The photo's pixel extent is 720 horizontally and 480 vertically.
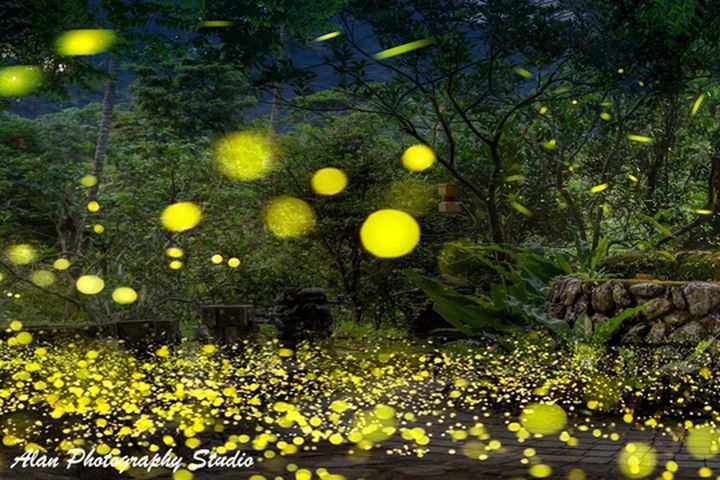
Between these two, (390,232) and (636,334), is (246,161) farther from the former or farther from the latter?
(636,334)

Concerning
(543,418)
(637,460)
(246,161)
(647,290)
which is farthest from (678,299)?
(246,161)

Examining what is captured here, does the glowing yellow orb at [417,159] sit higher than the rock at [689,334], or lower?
higher

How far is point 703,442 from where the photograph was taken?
4.89m

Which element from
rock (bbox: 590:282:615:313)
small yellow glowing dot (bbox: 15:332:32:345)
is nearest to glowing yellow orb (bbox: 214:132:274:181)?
rock (bbox: 590:282:615:313)

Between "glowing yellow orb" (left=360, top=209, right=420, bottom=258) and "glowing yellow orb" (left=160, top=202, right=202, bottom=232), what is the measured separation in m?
2.45

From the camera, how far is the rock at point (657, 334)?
259 inches

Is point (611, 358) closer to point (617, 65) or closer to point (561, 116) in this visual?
point (617, 65)

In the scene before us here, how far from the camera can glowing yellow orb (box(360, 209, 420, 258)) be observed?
11500mm

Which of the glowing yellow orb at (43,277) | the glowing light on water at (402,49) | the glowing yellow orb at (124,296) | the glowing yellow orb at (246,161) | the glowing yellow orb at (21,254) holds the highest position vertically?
the glowing yellow orb at (246,161)

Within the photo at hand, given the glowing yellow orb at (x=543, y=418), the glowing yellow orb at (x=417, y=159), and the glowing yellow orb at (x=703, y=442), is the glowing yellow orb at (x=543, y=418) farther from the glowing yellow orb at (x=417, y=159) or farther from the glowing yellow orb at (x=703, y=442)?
the glowing yellow orb at (x=417, y=159)

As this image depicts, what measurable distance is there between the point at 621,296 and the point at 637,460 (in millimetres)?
2786

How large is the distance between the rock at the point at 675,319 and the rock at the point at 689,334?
5cm

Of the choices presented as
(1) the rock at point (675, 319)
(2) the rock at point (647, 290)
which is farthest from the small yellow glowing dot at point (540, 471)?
(2) the rock at point (647, 290)

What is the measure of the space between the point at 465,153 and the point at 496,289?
13.0 feet
